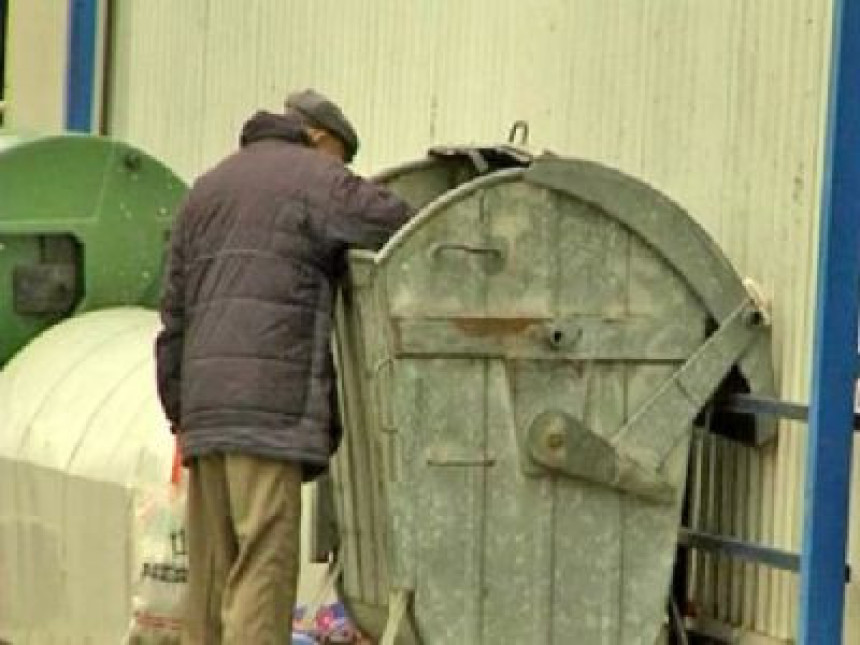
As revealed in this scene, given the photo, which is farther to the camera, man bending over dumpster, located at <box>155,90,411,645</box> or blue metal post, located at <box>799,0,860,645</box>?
man bending over dumpster, located at <box>155,90,411,645</box>

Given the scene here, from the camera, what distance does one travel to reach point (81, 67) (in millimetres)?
10336

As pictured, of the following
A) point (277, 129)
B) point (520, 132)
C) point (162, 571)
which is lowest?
point (162, 571)

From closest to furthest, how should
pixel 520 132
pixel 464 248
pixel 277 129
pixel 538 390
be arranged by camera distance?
1. pixel 464 248
2. pixel 538 390
3. pixel 277 129
4. pixel 520 132

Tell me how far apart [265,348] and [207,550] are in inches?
27.2

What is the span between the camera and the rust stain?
540 cm

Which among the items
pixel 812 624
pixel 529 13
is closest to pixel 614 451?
pixel 812 624

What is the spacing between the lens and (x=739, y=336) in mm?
5691

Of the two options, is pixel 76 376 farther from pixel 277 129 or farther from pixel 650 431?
pixel 650 431

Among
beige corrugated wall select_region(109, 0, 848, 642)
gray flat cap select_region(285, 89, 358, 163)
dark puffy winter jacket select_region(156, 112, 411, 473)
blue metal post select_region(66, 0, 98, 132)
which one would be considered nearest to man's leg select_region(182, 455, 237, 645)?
dark puffy winter jacket select_region(156, 112, 411, 473)

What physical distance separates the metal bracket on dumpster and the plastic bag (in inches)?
53.7

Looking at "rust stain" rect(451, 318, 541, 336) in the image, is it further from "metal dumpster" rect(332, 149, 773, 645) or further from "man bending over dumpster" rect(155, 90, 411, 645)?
"man bending over dumpster" rect(155, 90, 411, 645)

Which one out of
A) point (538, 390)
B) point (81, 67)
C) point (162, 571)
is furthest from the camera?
point (81, 67)

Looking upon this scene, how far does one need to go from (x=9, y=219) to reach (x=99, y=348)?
2.42 ft

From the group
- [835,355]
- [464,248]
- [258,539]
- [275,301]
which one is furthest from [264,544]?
[835,355]
